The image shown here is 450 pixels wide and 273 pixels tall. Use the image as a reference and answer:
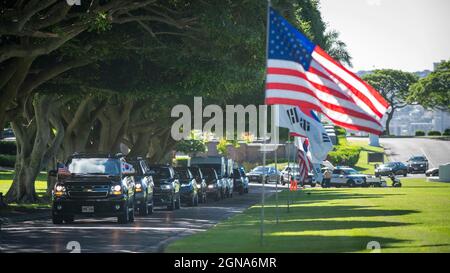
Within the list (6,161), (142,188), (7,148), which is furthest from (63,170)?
(7,148)

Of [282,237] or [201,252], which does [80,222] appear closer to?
[282,237]

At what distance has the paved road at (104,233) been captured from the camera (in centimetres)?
2288

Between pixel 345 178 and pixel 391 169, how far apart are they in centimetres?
1683

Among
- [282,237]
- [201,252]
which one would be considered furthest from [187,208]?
[201,252]

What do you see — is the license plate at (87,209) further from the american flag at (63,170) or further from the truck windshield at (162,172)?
the truck windshield at (162,172)

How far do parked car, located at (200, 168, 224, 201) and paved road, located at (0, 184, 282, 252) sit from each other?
1725 centimetres

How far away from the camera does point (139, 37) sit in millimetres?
36812

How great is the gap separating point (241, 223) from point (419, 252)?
1269cm

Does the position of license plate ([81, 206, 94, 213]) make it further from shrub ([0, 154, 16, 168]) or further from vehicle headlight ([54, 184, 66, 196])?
shrub ([0, 154, 16, 168])

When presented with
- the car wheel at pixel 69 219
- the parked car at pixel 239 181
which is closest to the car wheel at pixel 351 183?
the parked car at pixel 239 181

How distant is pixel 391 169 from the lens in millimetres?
91688

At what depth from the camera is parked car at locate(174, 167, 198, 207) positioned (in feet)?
155

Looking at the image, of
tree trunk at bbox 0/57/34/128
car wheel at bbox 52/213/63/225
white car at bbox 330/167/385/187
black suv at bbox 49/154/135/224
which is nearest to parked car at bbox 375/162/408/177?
white car at bbox 330/167/385/187

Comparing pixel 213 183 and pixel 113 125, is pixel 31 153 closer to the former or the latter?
pixel 113 125
